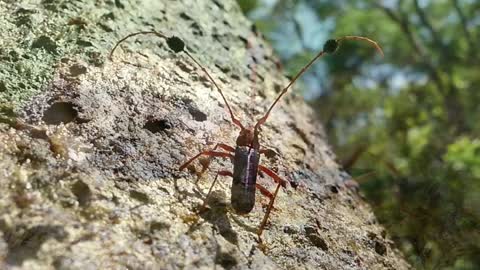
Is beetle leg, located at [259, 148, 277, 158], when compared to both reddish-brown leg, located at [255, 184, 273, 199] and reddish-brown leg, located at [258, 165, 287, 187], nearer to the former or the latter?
reddish-brown leg, located at [258, 165, 287, 187]

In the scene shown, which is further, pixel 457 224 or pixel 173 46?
pixel 457 224

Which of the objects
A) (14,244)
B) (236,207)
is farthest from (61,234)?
(236,207)

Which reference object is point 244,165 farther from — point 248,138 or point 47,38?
point 47,38

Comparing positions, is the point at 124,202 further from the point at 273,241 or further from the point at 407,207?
the point at 407,207

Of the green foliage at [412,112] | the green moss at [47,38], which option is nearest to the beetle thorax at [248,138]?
the green moss at [47,38]

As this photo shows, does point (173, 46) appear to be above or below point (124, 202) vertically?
above

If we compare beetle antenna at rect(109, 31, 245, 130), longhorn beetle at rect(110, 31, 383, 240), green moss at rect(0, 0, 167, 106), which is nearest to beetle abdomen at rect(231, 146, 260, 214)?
longhorn beetle at rect(110, 31, 383, 240)

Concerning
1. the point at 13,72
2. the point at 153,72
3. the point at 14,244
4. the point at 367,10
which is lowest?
the point at 14,244

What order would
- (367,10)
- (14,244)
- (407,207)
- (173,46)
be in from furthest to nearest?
(367,10) < (407,207) < (173,46) < (14,244)
